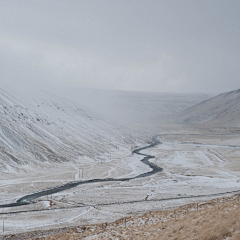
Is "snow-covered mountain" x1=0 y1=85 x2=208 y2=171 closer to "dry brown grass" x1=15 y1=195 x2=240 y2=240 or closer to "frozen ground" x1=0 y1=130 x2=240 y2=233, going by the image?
"frozen ground" x1=0 y1=130 x2=240 y2=233

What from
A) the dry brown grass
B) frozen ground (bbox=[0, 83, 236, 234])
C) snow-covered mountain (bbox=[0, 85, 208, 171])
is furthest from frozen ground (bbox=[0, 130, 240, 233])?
snow-covered mountain (bbox=[0, 85, 208, 171])

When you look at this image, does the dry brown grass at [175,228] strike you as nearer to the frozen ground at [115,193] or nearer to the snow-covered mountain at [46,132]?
the frozen ground at [115,193]

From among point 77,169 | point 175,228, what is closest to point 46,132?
point 77,169

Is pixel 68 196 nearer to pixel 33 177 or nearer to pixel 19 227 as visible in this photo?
pixel 19 227

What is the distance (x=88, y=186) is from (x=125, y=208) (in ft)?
48.7

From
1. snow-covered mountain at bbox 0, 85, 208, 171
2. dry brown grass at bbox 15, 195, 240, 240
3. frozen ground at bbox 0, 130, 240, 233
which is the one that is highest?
snow-covered mountain at bbox 0, 85, 208, 171

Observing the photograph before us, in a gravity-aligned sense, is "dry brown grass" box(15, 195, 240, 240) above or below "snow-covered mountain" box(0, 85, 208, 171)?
below

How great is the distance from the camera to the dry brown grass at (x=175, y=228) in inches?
497

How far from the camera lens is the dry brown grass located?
12.6 m

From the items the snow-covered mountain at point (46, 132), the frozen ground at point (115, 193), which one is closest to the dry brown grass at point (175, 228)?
the frozen ground at point (115, 193)

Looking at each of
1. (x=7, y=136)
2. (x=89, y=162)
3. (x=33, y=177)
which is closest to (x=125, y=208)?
(x=33, y=177)

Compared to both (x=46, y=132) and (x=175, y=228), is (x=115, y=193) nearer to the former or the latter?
(x=175, y=228)

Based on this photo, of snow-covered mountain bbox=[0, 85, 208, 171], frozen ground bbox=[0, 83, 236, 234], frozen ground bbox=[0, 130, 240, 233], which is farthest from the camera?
snow-covered mountain bbox=[0, 85, 208, 171]

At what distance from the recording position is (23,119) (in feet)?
276
